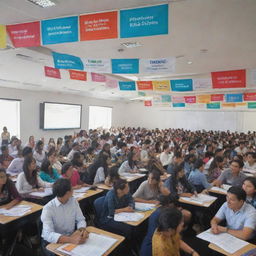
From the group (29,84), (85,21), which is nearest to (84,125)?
(29,84)

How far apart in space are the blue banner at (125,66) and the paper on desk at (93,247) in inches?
205

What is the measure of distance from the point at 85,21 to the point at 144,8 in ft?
3.77

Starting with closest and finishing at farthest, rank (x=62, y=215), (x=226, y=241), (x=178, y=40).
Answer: (x=226, y=241)
(x=62, y=215)
(x=178, y=40)

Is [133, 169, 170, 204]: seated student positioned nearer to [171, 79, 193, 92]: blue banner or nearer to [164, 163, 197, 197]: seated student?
[164, 163, 197, 197]: seated student

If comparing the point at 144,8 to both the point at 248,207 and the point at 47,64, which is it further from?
the point at 47,64

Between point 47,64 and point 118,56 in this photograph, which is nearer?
point 118,56

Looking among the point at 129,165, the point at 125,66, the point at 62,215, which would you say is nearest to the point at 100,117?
the point at 125,66

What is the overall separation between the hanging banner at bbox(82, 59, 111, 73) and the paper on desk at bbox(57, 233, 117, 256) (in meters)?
5.26

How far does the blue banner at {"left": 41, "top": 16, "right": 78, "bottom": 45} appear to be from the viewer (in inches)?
165

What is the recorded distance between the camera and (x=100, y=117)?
63.6 ft

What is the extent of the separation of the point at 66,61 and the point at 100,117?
12919mm

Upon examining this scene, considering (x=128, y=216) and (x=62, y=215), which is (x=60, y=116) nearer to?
(x=128, y=216)

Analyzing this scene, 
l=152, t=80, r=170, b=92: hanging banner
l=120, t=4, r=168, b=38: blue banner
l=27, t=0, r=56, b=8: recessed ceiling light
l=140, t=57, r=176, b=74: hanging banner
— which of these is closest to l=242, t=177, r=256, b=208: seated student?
l=120, t=4, r=168, b=38: blue banner

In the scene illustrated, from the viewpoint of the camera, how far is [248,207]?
300cm
